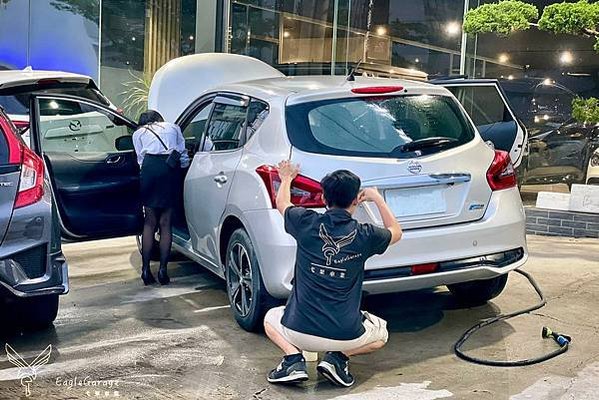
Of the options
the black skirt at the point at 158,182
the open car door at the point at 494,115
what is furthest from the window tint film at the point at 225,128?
the open car door at the point at 494,115

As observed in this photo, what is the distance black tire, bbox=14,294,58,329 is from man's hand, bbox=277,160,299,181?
1.72 m

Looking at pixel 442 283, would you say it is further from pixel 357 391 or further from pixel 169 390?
pixel 169 390

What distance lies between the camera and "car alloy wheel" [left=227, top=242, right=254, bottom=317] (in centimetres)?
491

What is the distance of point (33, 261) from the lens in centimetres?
445

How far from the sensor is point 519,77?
11023 millimetres

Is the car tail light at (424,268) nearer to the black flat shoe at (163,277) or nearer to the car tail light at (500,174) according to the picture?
the car tail light at (500,174)

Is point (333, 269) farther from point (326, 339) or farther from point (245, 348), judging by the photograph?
point (245, 348)

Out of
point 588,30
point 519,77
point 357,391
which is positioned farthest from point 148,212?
point 519,77

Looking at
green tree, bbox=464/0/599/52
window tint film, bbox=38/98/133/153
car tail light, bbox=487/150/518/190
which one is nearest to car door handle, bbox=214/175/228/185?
car tail light, bbox=487/150/518/190

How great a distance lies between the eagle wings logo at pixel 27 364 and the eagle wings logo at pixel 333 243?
1.65 metres

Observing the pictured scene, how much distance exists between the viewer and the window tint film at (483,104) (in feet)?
26.6

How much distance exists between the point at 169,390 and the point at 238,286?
3.89ft

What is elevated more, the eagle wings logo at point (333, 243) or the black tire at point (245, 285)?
the eagle wings logo at point (333, 243)

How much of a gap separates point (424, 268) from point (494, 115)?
450cm
